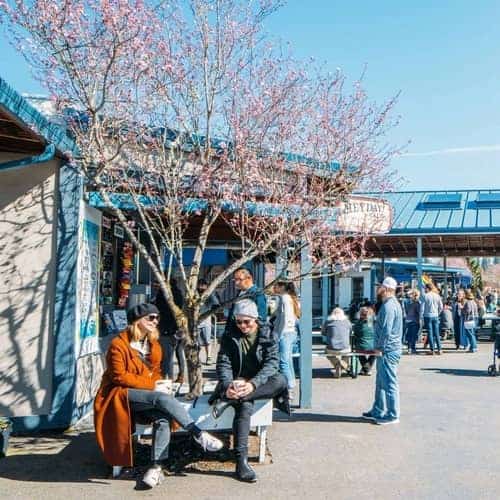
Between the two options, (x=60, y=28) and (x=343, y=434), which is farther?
(x=343, y=434)

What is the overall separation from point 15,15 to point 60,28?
0.50 metres

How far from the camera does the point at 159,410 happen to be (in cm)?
547

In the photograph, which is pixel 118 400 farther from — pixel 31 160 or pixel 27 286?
pixel 31 160

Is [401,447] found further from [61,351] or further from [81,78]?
[81,78]

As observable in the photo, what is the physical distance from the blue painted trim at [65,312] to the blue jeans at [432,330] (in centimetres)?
993

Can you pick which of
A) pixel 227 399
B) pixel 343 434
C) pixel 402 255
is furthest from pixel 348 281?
pixel 227 399

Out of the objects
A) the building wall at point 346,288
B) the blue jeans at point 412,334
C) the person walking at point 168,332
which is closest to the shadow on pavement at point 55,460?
the person walking at point 168,332

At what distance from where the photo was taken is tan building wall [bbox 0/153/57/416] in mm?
6965

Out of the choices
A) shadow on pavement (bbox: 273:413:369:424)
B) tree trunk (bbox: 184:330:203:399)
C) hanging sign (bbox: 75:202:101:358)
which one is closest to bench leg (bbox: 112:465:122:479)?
tree trunk (bbox: 184:330:203:399)

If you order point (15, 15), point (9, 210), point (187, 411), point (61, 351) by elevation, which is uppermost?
point (15, 15)

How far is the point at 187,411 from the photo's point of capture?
5945mm

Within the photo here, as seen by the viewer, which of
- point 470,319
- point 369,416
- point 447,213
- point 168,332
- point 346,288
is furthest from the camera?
point 346,288

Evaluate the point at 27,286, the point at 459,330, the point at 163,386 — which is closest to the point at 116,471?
the point at 163,386

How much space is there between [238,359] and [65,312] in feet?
7.89
